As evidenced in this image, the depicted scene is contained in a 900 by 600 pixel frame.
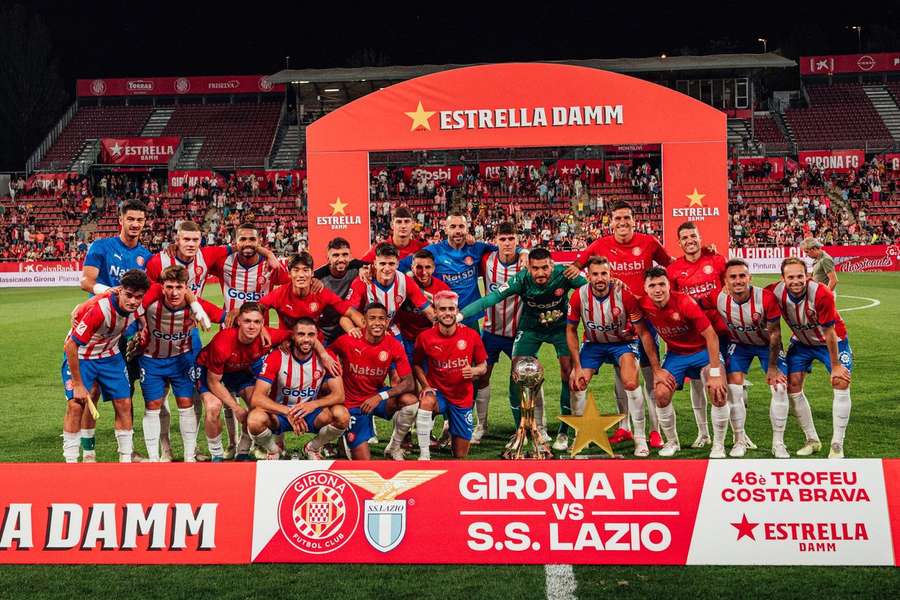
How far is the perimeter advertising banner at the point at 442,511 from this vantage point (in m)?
4.00

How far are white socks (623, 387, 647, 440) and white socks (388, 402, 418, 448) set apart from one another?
5.81 ft

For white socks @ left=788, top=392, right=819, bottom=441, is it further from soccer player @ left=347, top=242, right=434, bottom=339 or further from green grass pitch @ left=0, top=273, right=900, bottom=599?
soccer player @ left=347, top=242, right=434, bottom=339

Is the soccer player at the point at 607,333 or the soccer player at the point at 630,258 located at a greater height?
the soccer player at the point at 630,258

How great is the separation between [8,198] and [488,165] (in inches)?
877

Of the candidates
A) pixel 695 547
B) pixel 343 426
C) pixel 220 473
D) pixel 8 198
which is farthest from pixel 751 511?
pixel 8 198

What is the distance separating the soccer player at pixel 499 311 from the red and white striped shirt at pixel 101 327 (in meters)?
3.02

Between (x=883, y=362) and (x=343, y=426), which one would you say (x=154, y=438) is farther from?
(x=883, y=362)

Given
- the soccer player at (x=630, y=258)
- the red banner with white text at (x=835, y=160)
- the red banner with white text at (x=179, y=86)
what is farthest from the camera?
the red banner with white text at (x=179, y=86)

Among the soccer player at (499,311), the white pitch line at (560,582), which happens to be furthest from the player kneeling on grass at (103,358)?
the white pitch line at (560,582)

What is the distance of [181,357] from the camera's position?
21.7 feet

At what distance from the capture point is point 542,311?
7410 millimetres

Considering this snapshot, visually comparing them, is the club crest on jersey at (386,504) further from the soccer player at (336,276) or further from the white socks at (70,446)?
the soccer player at (336,276)

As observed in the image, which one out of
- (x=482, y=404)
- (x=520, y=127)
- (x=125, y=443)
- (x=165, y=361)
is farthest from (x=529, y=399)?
(x=520, y=127)

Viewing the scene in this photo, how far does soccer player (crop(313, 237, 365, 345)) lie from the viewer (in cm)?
720
